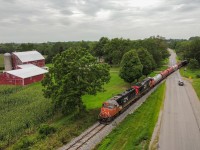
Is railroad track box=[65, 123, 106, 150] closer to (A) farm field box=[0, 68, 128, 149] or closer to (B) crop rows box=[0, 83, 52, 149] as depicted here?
(A) farm field box=[0, 68, 128, 149]

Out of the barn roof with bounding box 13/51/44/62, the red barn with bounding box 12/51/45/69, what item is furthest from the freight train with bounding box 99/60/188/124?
the barn roof with bounding box 13/51/44/62

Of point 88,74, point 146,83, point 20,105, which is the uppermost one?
point 88,74

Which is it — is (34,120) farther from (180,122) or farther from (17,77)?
(17,77)

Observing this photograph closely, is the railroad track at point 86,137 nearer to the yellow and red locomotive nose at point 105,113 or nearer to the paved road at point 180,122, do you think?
the yellow and red locomotive nose at point 105,113

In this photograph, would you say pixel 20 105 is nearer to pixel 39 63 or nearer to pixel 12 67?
pixel 12 67

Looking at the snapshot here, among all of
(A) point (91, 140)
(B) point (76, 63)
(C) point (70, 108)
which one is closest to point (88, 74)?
(B) point (76, 63)
